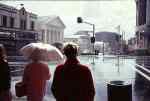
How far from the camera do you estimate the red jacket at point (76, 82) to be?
4051 mm

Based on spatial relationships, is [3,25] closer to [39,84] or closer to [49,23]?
[49,23]

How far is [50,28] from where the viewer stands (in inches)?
3688

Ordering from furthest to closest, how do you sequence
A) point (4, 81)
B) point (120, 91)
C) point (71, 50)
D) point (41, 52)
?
point (120, 91) → point (41, 52) → point (4, 81) → point (71, 50)

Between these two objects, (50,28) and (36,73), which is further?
(50,28)

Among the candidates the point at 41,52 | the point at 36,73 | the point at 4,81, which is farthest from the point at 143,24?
the point at 4,81

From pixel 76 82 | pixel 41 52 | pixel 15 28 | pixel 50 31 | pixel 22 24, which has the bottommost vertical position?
pixel 76 82

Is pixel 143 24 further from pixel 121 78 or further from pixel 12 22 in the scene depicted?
pixel 121 78

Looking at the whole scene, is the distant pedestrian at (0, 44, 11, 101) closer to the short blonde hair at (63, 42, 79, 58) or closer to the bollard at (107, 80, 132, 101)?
the short blonde hair at (63, 42, 79, 58)

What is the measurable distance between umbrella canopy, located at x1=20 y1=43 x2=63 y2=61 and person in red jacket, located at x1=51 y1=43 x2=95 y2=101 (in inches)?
44.0

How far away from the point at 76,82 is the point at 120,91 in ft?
7.25

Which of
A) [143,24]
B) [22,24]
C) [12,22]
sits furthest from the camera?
[143,24]

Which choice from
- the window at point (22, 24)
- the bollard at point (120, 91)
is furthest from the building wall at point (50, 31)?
the bollard at point (120, 91)

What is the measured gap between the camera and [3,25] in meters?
59.5

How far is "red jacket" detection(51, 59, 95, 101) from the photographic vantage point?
4051 mm
